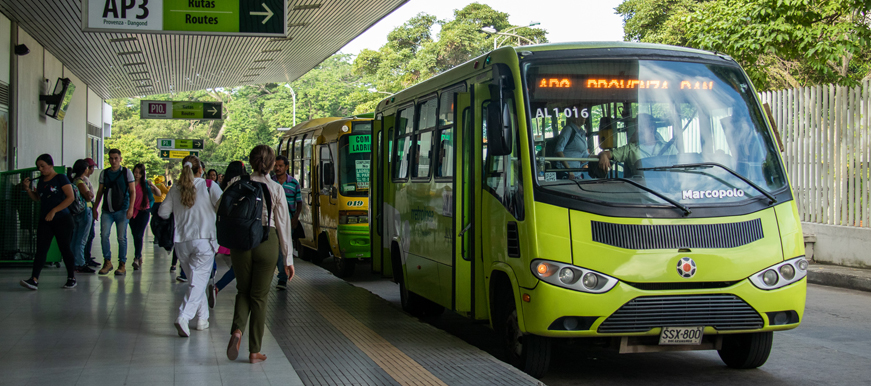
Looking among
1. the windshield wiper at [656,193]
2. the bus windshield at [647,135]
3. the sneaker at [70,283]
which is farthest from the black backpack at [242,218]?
the sneaker at [70,283]

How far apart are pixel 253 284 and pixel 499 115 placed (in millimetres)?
2242

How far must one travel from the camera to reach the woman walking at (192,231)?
730 cm

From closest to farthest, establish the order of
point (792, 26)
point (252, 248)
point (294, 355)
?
point (252, 248)
point (294, 355)
point (792, 26)

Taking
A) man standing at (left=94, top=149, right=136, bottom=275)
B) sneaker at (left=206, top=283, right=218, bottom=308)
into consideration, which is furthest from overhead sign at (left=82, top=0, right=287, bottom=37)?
sneaker at (left=206, top=283, right=218, bottom=308)

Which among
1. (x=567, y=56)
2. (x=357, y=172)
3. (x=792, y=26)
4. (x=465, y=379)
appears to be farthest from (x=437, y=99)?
(x=792, y=26)

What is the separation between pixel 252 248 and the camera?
6.08 metres

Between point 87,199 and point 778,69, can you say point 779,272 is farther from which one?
point 778,69

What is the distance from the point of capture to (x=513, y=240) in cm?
612

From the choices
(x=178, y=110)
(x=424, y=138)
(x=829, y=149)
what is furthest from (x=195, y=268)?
(x=178, y=110)

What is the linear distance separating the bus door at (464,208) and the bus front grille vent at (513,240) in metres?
0.83

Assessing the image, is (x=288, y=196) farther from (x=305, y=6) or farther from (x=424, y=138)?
(x=305, y=6)

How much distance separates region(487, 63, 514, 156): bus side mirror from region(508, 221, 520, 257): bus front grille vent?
57 cm

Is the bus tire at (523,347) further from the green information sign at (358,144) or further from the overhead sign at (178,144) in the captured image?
the overhead sign at (178,144)

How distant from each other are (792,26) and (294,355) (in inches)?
500
